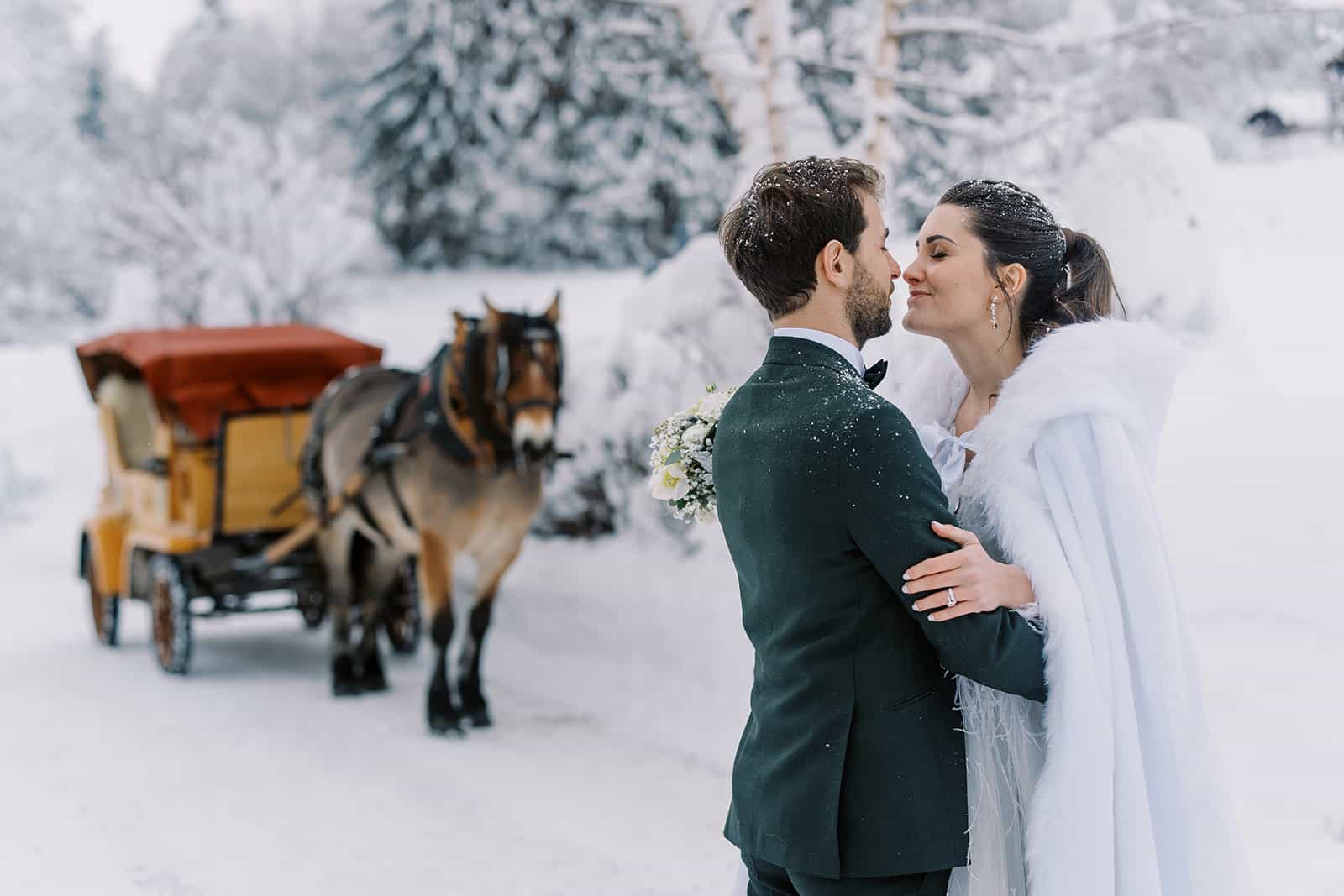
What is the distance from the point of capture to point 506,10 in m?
23.8

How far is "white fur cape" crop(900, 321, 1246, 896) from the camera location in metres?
2.13

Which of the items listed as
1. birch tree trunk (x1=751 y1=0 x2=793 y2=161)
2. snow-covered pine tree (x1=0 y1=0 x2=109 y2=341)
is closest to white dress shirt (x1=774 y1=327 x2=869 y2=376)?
birch tree trunk (x1=751 y1=0 x2=793 y2=161)

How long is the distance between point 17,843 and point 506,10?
69.7 ft

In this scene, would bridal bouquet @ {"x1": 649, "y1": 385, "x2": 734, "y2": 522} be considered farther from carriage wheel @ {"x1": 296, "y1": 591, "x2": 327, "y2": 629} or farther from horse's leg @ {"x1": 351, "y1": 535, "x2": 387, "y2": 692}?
carriage wheel @ {"x1": 296, "y1": 591, "x2": 327, "y2": 629}

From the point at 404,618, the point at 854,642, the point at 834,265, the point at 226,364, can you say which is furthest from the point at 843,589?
the point at 404,618

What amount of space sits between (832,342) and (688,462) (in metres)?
0.62

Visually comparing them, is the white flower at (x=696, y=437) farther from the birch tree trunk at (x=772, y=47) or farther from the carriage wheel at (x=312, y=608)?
the carriage wheel at (x=312, y=608)

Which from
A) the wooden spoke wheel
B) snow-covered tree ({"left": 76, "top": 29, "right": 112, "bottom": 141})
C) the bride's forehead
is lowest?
the wooden spoke wheel

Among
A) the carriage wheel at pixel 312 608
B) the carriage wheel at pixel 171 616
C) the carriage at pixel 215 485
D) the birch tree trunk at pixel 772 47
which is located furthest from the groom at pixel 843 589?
the carriage wheel at pixel 312 608

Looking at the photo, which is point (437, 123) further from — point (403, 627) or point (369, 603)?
point (369, 603)

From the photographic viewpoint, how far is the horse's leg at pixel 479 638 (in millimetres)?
6672

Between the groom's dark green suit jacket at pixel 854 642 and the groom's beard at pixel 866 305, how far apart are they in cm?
9

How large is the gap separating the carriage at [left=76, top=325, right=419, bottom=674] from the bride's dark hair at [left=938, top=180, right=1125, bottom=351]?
6224 millimetres

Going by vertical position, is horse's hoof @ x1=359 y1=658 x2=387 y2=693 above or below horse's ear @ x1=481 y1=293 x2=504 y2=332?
below
